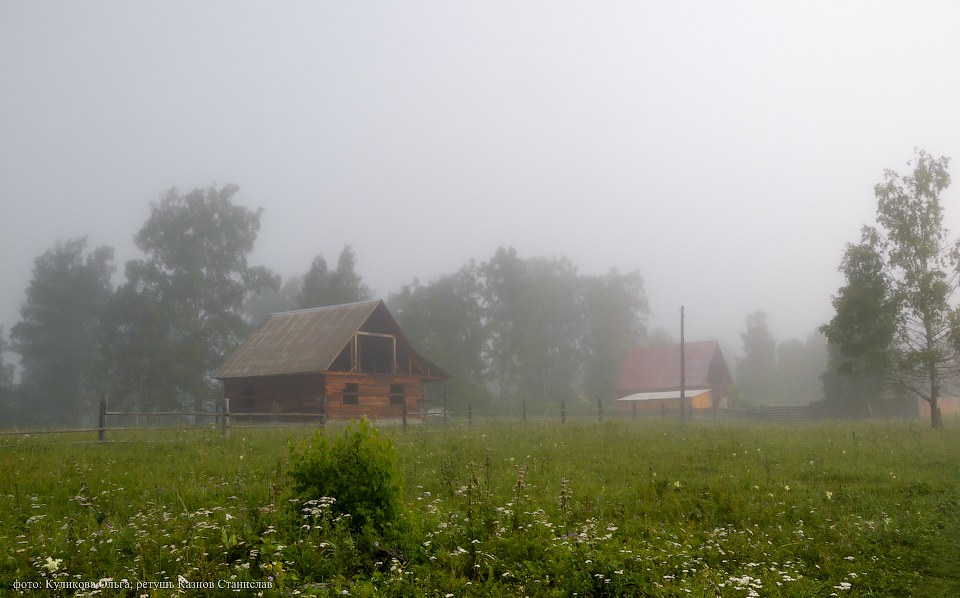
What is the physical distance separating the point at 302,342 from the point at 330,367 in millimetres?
3420

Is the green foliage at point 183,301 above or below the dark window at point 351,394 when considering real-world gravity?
above

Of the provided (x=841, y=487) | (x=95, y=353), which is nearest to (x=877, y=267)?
(x=841, y=487)

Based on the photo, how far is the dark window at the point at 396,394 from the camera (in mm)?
41750

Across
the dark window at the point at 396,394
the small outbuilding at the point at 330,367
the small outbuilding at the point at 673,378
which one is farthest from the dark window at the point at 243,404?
the small outbuilding at the point at 673,378

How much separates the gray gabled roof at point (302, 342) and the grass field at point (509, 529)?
19684 mm

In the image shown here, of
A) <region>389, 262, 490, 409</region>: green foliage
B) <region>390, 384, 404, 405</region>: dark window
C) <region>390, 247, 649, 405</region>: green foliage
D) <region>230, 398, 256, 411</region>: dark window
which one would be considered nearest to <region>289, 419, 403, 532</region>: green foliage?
<region>390, 384, 404, 405</region>: dark window

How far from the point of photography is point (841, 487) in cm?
1354

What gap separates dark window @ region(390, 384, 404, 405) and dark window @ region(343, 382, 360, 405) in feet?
8.70

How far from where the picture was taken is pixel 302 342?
39.9 meters

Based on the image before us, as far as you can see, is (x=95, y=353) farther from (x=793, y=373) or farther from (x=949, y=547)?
(x=793, y=373)

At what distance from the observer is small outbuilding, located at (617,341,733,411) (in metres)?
64.6

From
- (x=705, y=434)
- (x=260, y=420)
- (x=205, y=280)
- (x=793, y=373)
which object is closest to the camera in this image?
(x=705, y=434)

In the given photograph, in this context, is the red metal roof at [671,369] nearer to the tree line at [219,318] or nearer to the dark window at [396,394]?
the tree line at [219,318]

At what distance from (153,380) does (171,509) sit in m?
47.7
